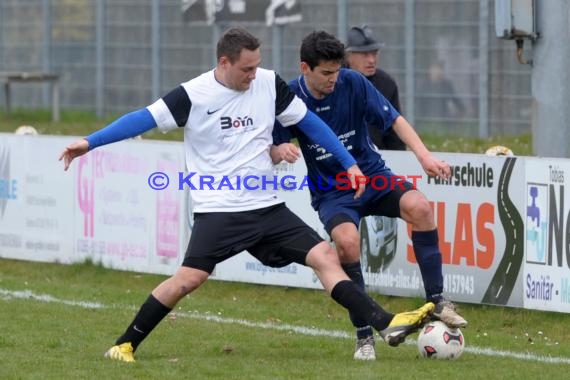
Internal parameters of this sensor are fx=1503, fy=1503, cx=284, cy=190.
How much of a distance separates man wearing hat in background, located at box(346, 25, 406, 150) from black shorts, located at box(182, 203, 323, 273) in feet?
9.94

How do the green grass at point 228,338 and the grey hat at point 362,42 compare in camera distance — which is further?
the grey hat at point 362,42

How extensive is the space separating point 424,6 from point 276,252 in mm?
12917

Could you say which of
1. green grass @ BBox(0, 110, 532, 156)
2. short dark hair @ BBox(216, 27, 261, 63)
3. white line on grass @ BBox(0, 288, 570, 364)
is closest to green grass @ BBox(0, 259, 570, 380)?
white line on grass @ BBox(0, 288, 570, 364)

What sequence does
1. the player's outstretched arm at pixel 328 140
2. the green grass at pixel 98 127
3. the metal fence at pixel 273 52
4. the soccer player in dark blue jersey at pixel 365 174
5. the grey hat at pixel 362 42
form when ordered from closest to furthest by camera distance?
the player's outstretched arm at pixel 328 140 → the soccer player in dark blue jersey at pixel 365 174 → the grey hat at pixel 362 42 → the green grass at pixel 98 127 → the metal fence at pixel 273 52

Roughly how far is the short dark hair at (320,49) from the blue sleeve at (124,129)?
1.02 m

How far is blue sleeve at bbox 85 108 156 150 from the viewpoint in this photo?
8.38m

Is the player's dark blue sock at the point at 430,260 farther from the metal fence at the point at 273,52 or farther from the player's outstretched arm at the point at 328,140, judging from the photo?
the metal fence at the point at 273,52

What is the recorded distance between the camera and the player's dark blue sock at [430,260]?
357 inches

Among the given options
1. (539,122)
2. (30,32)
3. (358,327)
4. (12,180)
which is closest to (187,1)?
(30,32)

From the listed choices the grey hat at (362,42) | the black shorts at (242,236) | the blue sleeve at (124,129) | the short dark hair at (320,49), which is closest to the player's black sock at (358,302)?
the black shorts at (242,236)

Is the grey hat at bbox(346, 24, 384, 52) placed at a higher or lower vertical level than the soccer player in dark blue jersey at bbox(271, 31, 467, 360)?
higher

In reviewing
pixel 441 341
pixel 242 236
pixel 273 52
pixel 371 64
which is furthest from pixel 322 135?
pixel 273 52

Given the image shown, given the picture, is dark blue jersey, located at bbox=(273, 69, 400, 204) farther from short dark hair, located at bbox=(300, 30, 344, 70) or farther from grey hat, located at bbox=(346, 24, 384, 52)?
grey hat, located at bbox=(346, 24, 384, 52)

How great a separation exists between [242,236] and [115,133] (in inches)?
37.2
